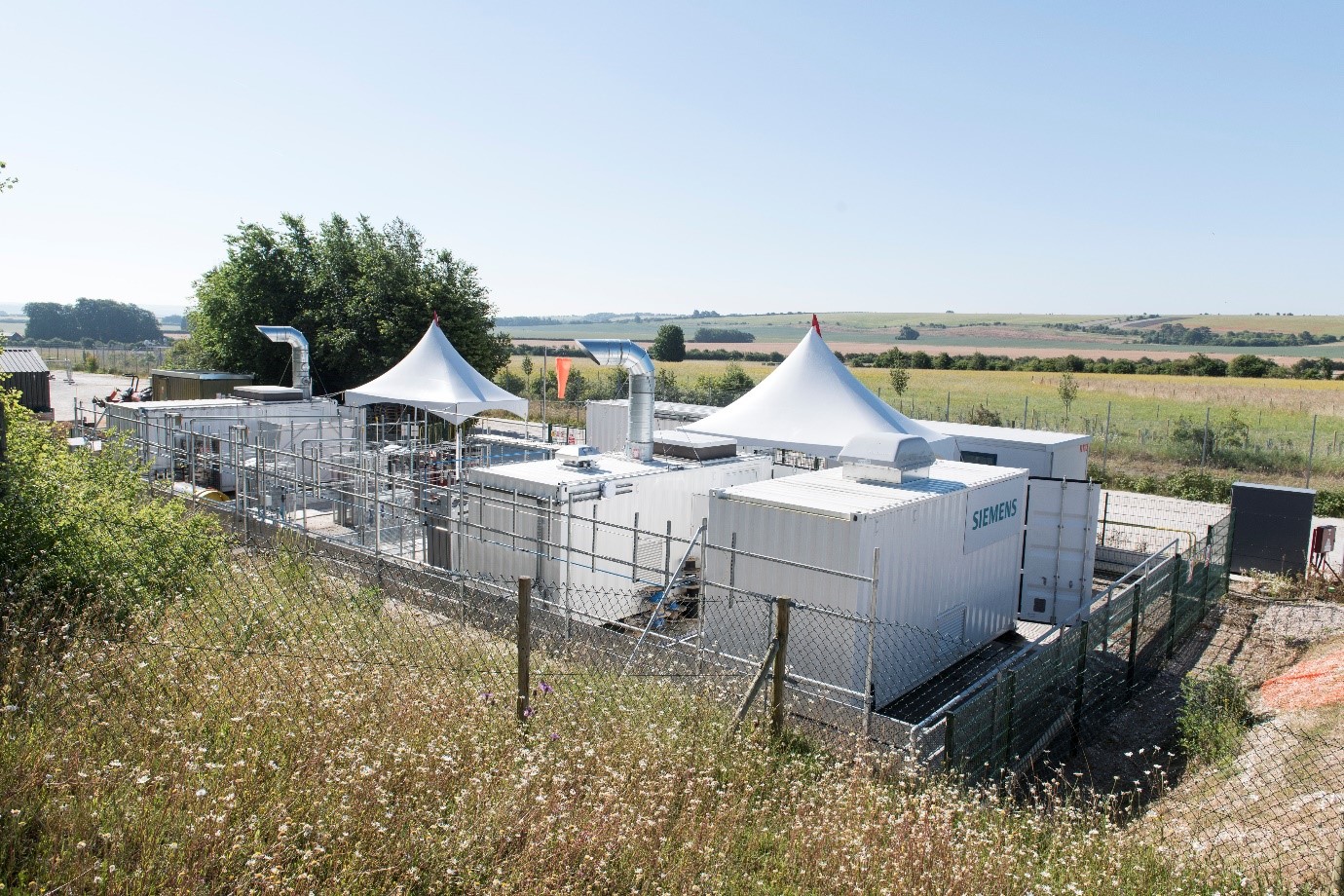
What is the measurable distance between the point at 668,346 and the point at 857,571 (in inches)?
3218

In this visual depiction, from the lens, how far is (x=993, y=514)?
12.5m

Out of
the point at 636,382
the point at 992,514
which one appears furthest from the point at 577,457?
the point at 992,514

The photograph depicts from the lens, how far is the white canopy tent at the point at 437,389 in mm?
21767

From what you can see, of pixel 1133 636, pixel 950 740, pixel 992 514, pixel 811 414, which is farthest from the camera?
pixel 811 414

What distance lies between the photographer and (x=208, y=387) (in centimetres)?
2689

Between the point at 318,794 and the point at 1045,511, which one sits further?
the point at 1045,511

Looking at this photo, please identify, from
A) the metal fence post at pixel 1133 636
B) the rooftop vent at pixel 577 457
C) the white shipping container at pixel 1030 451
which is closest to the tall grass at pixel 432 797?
the metal fence post at pixel 1133 636

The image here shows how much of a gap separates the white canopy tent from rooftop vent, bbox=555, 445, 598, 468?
316 inches

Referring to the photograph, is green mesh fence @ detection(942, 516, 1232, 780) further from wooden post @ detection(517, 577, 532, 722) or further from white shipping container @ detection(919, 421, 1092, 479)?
wooden post @ detection(517, 577, 532, 722)

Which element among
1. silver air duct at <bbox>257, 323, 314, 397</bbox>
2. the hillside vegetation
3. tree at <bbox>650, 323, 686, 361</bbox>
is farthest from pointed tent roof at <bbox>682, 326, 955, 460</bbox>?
tree at <bbox>650, 323, 686, 361</bbox>

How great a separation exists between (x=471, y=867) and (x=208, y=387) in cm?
2550

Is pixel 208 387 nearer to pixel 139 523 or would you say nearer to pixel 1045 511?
pixel 139 523

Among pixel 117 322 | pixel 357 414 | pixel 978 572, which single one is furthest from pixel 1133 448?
pixel 117 322

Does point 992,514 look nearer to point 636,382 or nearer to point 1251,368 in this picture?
point 636,382
